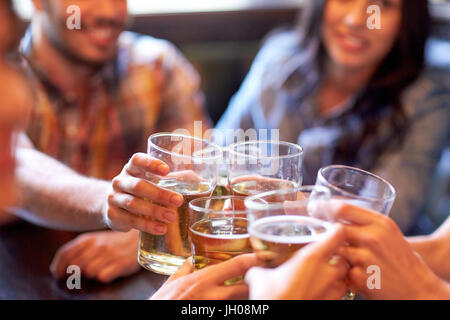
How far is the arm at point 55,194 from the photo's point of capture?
114cm

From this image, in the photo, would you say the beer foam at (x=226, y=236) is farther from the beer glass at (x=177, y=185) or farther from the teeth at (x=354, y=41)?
the teeth at (x=354, y=41)

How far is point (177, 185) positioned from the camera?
0.93 m

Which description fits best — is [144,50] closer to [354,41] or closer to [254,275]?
[354,41]

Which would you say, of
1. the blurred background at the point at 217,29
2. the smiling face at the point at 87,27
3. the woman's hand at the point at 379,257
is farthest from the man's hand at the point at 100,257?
the blurred background at the point at 217,29

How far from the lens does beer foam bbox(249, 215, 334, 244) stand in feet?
2.45

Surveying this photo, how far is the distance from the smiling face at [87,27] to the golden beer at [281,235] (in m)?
1.16

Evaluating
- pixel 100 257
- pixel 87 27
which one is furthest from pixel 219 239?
pixel 87 27

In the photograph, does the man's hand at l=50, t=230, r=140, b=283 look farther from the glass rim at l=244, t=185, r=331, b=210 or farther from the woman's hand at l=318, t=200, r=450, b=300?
the woman's hand at l=318, t=200, r=450, b=300

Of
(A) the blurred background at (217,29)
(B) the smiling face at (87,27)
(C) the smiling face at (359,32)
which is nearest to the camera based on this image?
(B) the smiling face at (87,27)

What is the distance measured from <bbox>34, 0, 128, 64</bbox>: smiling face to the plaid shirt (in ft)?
0.35

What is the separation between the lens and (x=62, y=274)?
114 centimetres

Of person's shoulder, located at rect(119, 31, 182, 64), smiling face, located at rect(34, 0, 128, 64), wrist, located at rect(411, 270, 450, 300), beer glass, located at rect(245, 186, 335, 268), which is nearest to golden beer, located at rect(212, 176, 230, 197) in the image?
beer glass, located at rect(245, 186, 335, 268)
